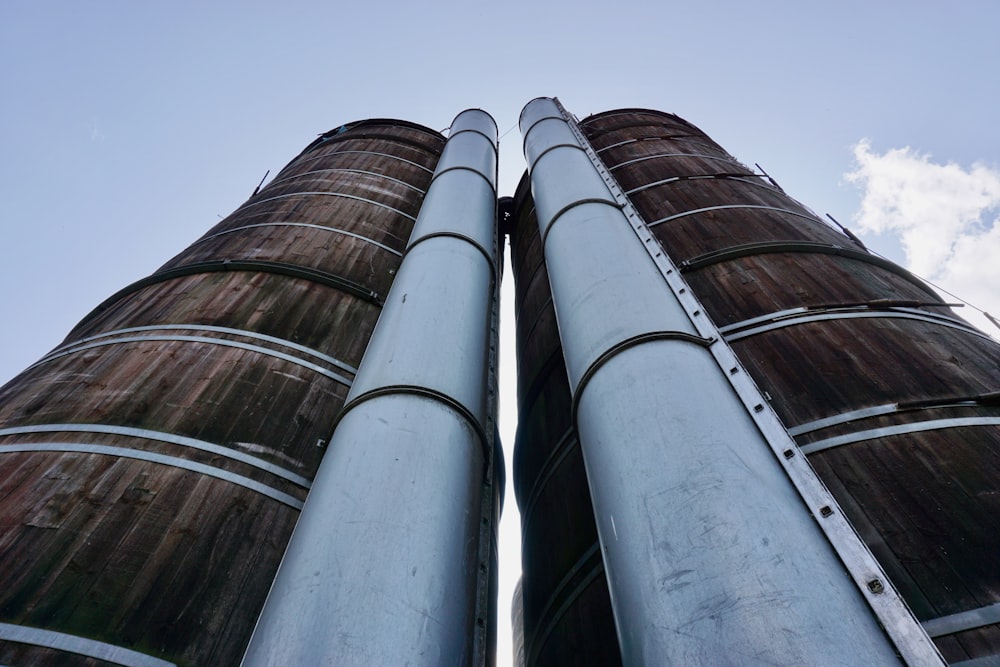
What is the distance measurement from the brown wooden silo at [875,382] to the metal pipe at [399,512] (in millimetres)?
2185

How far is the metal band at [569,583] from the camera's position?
162 inches

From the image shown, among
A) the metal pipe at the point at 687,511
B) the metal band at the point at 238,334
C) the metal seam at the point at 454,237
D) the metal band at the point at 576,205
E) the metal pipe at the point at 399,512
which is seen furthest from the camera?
the metal seam at the point at 454,237

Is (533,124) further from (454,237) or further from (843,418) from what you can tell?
(843,418)

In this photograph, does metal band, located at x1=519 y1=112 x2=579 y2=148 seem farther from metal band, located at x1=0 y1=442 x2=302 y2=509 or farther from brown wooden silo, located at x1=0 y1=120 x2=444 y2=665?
metal band, located at x1=0 y1=442 x2=302 y2=509

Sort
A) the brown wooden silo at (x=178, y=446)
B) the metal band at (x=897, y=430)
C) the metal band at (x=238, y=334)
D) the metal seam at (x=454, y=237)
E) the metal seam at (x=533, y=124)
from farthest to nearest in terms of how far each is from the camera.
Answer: the metal seam at (x=533, y=124) < the metal seam at (x=454, y=237) < the metal band at (x=238, y=334) < the metal band at (x=897, y=430) < the brown wooden silo at (x=178, y=446)

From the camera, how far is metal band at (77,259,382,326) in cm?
635

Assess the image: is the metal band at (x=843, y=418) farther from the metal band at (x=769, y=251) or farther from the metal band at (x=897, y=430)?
the metal band at (x=769, y=251)

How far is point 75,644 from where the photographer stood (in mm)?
2916

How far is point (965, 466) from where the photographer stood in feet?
10.5

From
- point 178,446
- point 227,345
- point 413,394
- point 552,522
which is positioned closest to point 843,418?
point 552,522

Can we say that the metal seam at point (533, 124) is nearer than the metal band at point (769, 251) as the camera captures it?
No

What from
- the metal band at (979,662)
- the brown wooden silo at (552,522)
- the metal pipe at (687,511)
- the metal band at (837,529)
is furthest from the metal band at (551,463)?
the metal band at (979,662)

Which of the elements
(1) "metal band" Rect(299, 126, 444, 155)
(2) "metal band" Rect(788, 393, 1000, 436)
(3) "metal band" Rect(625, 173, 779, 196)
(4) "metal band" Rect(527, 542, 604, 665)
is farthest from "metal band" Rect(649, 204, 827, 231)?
(1) "metal band" Rect(299, 126, 444, 155)

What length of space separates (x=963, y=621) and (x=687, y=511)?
1.40m
